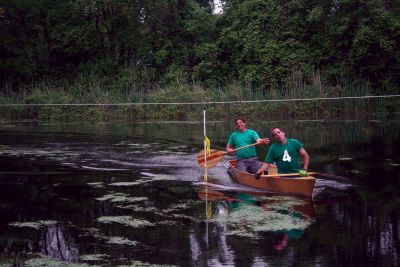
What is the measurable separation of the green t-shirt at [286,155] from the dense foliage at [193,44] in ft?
61.3

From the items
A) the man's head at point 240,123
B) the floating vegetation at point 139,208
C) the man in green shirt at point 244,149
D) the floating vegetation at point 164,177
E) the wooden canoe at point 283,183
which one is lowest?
the floating vegetation at point 139,208

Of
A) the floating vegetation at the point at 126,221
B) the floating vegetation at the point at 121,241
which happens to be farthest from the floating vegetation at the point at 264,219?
the floating vegetation at the point at 121,241

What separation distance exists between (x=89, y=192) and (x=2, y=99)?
69.0ft

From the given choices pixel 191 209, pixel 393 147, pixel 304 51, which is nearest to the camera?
pixel 191 209

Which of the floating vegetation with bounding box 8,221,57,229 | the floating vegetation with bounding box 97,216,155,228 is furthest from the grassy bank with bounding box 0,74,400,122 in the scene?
the floating vegetation with bounding box 8,221,57,229

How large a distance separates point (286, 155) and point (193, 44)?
2684 cm

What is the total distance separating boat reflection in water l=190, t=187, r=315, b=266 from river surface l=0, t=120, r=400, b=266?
0.05 ft

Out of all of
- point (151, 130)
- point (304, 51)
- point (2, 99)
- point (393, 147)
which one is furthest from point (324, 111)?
point (2, 99)

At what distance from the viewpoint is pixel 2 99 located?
1188 inches

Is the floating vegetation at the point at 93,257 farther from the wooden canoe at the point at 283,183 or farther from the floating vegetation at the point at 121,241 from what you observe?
the wooden canoe at the point at 283,183

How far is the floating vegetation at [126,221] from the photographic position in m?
8.52

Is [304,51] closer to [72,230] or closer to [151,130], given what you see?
[151,130]

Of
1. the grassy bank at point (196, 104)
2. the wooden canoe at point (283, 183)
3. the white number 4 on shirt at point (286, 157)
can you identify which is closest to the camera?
the wooden canoe at point (283, 183)

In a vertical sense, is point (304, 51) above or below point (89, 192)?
above
